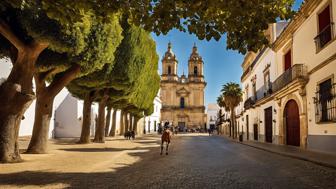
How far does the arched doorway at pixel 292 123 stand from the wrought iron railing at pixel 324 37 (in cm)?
552

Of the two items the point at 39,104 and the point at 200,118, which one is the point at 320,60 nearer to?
the point at 39,104

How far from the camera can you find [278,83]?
23.9 meters

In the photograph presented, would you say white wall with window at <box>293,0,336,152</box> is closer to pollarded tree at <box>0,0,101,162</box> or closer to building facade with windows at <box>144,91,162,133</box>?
pollarded tree at <box>0,0,101,162</box>

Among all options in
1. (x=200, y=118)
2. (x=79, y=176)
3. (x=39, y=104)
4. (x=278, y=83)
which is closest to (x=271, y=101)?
(x=278, y=83)

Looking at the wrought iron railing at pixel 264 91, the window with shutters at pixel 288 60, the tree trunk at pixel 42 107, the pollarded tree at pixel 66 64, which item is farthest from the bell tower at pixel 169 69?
the tree trunk at pixel 42 107

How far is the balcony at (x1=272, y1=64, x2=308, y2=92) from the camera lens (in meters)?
18.7

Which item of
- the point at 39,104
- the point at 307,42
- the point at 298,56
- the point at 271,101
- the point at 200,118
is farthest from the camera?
the point at 200,118

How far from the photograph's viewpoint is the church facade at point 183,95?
95.5 meters

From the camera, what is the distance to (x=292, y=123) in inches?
871

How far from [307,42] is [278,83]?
5.91 metres

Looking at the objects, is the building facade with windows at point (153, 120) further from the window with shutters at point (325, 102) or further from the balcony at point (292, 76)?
the window with shutters at point (325, 102)

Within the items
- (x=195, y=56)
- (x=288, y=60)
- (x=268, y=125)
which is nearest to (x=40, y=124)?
(x=288, y=60)

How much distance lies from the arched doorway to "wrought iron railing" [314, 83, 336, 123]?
3882 millimetres

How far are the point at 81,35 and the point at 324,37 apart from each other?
12.0 m
